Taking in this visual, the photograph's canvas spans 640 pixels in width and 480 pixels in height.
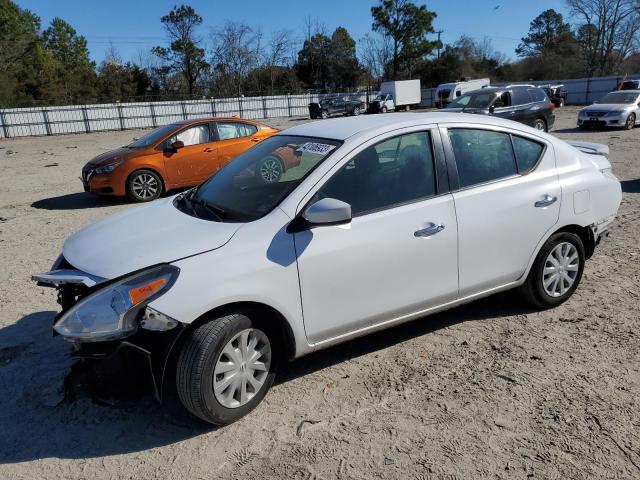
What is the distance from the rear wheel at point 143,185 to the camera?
988 cm

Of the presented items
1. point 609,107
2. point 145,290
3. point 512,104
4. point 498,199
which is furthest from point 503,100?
point 145,290

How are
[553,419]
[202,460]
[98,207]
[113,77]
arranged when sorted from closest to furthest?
[202,460], [553,419], [98,207], [113,77]

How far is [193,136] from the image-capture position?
10.4 m

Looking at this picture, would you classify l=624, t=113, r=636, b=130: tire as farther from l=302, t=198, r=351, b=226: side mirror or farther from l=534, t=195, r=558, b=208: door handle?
l=302, t=198, r=351, b=226: side mirror

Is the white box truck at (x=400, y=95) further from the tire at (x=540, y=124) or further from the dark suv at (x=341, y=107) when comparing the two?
the tire at (x=540, y=124)

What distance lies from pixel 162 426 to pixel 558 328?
2.98 m

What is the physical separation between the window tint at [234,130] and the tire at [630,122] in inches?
575

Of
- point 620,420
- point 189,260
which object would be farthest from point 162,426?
point 620,420

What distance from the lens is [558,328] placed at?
404 cm

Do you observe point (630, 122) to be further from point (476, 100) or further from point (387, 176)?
point (387, 176)

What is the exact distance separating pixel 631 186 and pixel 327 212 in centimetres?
826

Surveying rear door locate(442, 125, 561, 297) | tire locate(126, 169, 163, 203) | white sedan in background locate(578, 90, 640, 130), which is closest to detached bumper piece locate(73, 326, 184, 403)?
rear door locate(442, 125, 561, 297)

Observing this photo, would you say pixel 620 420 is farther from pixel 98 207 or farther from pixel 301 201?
pixel 98 207

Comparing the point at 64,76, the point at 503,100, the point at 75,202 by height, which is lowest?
the point at 75,202
